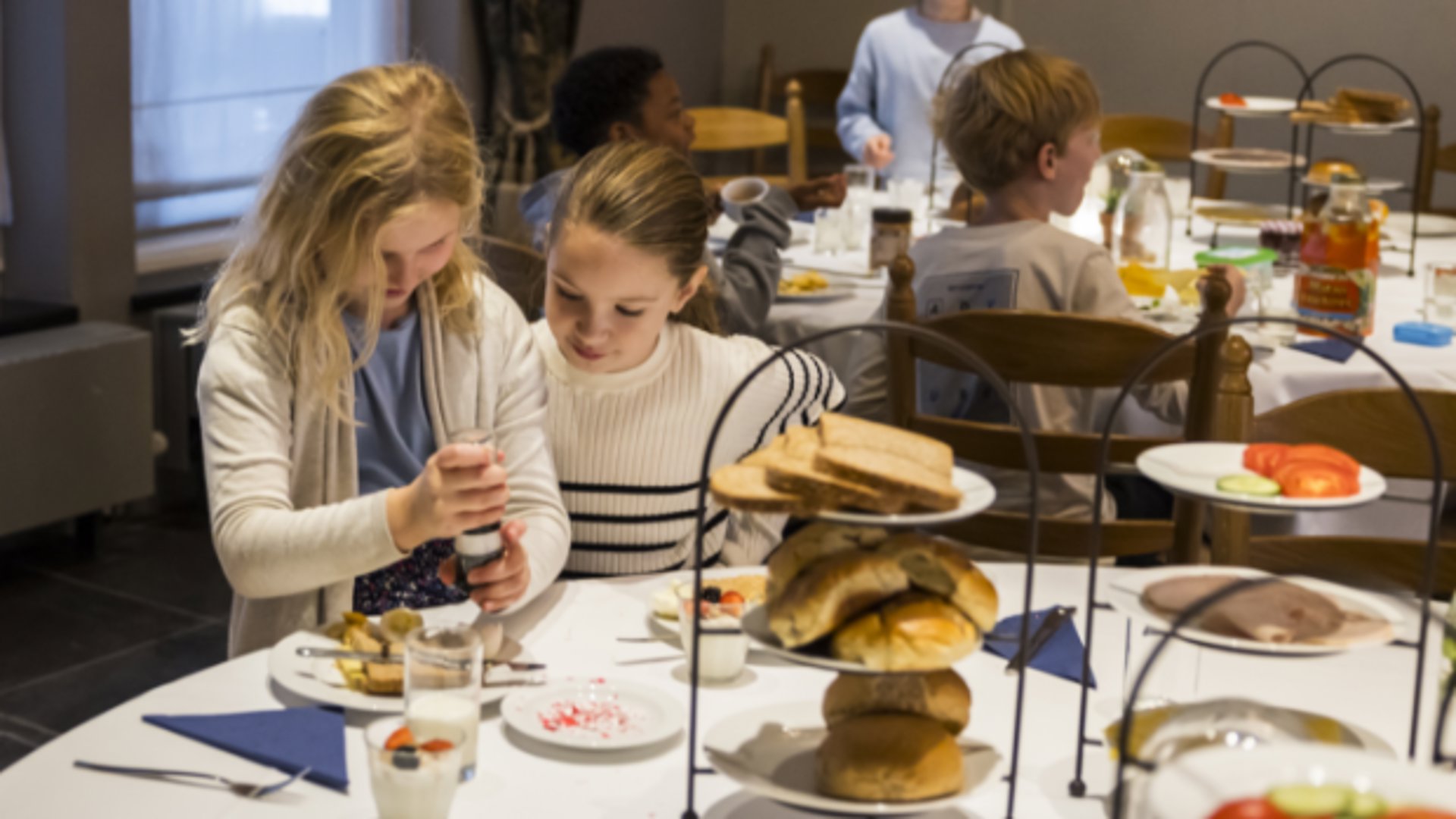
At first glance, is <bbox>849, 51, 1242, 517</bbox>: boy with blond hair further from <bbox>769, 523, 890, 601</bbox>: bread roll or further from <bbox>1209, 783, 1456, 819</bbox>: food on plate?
<bbox>1209, 783, 1456, 819</bbox>: food on plate

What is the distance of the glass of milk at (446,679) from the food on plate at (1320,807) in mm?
638

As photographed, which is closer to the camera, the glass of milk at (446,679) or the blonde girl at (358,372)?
the glass of milk at (446,679)

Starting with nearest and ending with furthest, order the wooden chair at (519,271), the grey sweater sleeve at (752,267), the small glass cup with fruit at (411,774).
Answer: the small glass cup with fruit at (411,774) < the wooden chair at (519,271) < the grey sweater sleeve at (752,267)

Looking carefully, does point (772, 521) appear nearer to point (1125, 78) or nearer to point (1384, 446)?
point (1384, 446)

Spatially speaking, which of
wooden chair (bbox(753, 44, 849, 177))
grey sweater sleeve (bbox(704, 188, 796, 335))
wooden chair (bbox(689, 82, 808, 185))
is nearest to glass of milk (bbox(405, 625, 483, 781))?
grey sweater sleeve (bbox(704, 188, 796, 335))

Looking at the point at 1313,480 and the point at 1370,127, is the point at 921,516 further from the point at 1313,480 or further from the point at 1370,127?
the point at 1370,127

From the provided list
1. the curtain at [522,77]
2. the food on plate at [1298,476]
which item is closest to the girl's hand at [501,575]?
the food on plate at [1298,476]

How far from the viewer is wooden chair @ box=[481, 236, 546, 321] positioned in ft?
8.71

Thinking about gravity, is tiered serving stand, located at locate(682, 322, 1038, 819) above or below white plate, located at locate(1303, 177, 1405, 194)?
below

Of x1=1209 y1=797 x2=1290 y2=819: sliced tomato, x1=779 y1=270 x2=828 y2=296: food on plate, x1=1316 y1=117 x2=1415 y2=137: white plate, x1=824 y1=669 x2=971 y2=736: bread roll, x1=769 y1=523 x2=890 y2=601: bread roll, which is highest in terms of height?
x1=1316 y1=117 x2=1415 y2=137: white plate

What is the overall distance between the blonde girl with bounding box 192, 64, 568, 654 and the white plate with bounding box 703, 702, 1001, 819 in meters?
0.40

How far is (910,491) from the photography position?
1.03 metres

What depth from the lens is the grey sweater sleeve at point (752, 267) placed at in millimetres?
2916

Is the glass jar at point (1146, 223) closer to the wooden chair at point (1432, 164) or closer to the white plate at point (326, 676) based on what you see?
the wooden chair at point (1432, 164)
